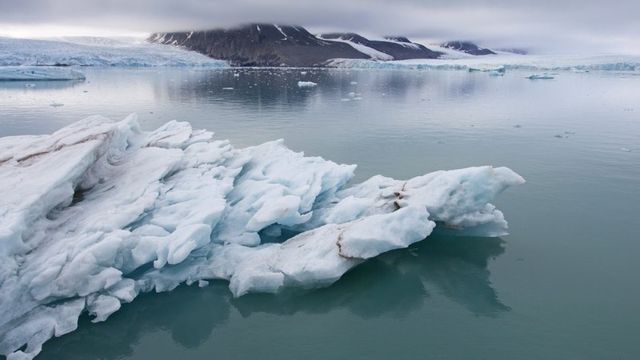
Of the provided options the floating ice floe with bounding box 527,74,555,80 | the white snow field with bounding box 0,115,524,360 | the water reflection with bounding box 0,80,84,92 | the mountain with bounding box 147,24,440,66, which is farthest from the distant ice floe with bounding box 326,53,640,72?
the white snow field with bounding box 0,115,524,360

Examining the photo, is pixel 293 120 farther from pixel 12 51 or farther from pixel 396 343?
pixel 12 51

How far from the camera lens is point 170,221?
7.81 meters

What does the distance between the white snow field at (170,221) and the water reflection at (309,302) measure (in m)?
0.22

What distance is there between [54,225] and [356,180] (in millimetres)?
7707

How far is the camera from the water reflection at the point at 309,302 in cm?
624

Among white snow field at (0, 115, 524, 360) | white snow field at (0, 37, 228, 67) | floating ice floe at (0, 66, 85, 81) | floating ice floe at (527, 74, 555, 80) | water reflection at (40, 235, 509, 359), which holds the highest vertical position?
white snow field at (0, 37, 228, 67)

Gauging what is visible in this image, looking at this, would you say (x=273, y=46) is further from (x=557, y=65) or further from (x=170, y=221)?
(x=170, y=221)

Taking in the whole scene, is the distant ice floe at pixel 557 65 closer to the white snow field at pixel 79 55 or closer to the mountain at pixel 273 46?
the white snow field at pixel 79 55

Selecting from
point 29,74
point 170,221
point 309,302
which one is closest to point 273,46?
point 29,74

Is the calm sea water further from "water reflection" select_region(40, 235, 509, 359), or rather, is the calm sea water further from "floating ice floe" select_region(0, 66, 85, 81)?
"floating ice floe" select_region(0, 66, 85, 81)

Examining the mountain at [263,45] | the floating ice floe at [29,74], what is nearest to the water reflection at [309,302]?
the floating ice floe at [29,74]

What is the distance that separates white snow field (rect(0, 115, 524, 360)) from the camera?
21.1ft

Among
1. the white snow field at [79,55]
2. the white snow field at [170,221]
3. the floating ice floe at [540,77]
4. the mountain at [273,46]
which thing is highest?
the mountain at [273,46]

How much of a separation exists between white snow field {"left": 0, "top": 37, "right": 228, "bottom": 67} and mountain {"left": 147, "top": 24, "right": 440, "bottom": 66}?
178 feet
